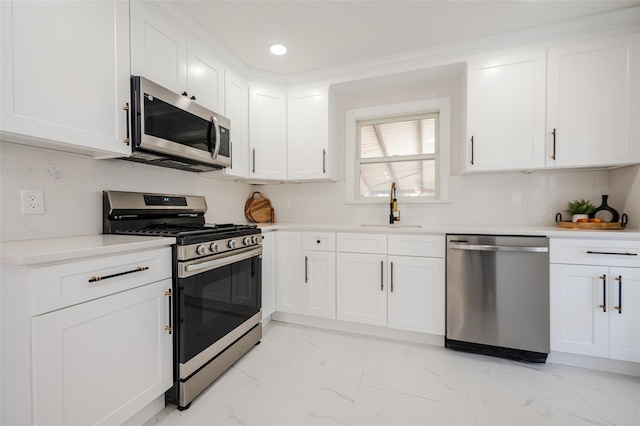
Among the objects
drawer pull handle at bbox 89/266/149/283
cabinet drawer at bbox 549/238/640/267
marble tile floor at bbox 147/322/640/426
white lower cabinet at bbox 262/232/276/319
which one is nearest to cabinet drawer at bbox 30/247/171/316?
drawer pull handle at bbox 89/266/149/283

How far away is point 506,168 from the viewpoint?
7.43 feet

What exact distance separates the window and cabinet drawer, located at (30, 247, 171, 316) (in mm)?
2066

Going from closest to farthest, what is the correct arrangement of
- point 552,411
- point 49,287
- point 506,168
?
→ 1. point 49,287
2. point 552,411
3. point 506,168

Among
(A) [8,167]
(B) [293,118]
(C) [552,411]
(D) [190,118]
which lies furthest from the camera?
(B) [293,118]

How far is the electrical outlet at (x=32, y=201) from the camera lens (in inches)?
55.2

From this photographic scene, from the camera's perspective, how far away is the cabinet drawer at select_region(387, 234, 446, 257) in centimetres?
220

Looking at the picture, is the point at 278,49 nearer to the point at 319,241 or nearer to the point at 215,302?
the point at 319,241

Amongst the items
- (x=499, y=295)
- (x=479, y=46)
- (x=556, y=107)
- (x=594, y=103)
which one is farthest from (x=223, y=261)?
(x=594, y=103)

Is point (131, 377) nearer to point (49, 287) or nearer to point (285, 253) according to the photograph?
point (49, 287)

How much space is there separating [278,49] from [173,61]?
890 mm

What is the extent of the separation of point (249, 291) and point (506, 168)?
7.47ft

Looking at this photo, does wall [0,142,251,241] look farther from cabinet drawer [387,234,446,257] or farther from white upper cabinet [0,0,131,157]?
cabinet drawer [387,234,446,257]

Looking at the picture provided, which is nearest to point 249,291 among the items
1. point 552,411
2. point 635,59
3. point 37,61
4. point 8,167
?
point 8,167

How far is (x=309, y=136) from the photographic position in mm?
2846
